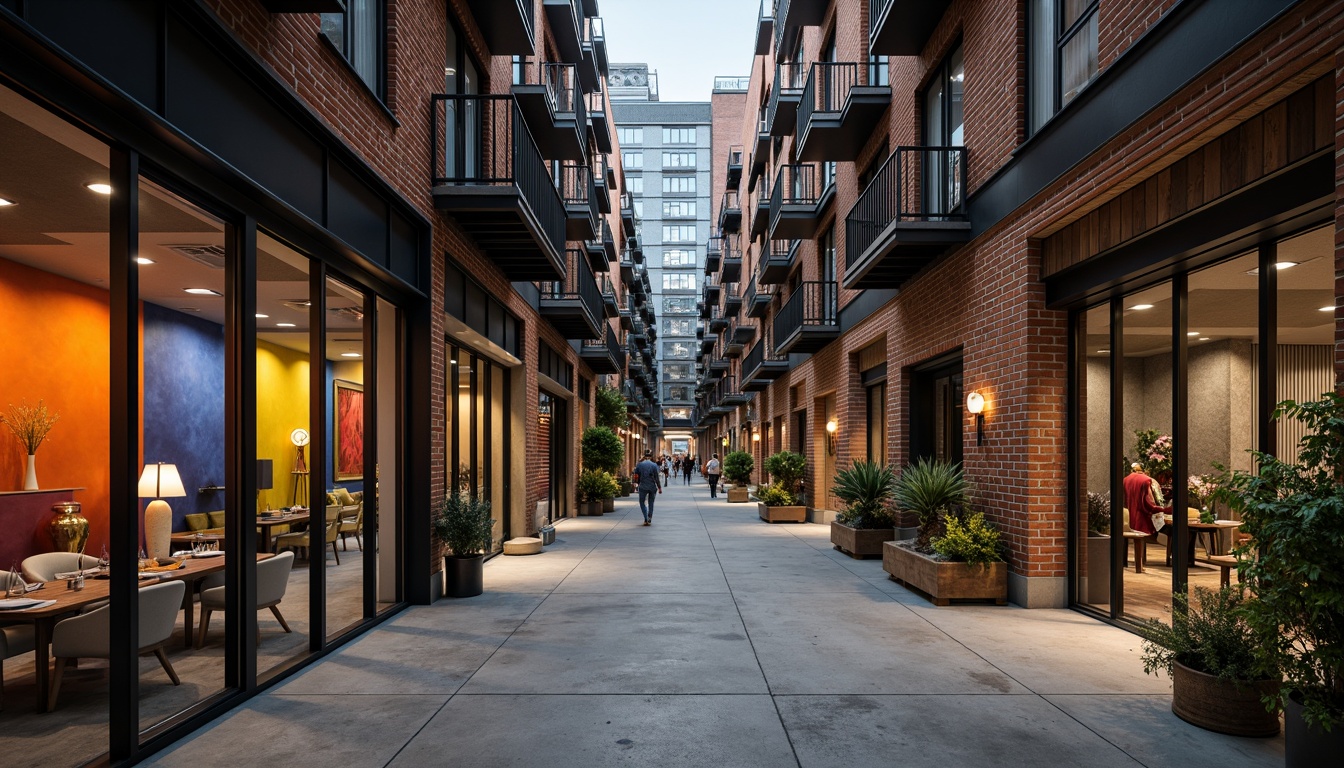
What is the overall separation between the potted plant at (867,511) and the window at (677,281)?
75327 millimetres

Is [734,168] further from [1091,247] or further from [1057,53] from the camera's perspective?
[1091,247]

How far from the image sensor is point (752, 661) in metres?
6.71

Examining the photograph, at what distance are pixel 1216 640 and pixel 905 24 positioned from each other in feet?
32.6

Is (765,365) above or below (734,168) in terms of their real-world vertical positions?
below

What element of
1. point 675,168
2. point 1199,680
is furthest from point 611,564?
point 675,168

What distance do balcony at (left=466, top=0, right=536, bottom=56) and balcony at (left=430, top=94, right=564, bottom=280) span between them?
0.99 meters

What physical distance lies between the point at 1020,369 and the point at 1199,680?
4.64 meters

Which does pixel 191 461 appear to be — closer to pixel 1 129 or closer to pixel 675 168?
pixel 1 129

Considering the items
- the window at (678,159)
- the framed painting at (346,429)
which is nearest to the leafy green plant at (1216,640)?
the framed painting at (346,429)

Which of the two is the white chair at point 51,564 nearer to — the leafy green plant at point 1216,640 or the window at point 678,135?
the leafy green plant at point 1216,640

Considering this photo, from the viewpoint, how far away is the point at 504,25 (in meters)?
12.1

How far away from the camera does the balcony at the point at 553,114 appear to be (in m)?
14.7

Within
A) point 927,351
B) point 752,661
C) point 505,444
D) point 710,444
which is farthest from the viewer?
point 710,444

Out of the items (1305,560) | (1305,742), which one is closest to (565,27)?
(1305,560)
